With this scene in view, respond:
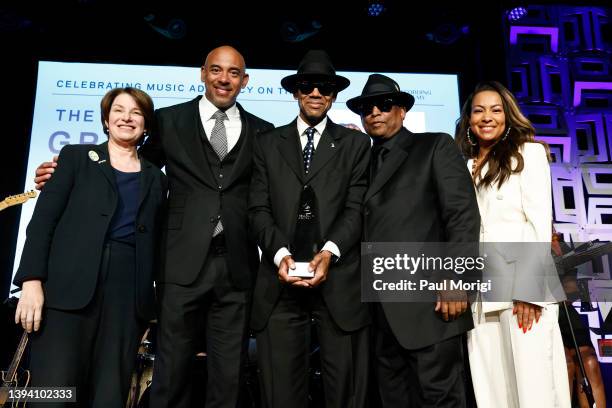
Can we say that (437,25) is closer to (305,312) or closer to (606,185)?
(606,185)

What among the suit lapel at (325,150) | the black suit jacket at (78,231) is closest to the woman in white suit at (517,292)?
the suit lapel at (325,150)

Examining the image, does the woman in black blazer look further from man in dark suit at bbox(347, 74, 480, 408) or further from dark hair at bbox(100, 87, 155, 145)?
man in dark suit at bbox(347, 74, 480, 408)

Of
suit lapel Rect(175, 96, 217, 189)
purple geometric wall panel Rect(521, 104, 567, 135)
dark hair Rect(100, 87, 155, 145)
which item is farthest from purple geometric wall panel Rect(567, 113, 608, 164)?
dark hair Rect(100, 87, 155, 145)

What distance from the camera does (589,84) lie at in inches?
210

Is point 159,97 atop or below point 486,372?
atop

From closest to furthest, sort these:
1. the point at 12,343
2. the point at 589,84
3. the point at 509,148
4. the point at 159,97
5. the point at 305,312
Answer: the point at 305,312
the point at 509,148
the point at 12,343
the point at 159,97
the point at 589,84

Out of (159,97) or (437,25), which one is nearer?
(159,97)

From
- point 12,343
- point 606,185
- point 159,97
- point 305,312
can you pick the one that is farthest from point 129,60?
point 606,185

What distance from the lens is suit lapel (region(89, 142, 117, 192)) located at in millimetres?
2352

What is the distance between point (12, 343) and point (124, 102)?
2.97 meters

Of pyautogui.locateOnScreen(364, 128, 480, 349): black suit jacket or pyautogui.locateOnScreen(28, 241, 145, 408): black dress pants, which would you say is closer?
pyautogui.locateOnScreen(28, 241, 145, 408): black dress pants

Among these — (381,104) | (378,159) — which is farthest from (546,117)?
(378,159)

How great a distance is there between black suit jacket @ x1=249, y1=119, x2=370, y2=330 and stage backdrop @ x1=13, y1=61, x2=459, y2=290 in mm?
2367

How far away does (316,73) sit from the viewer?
259 cm
